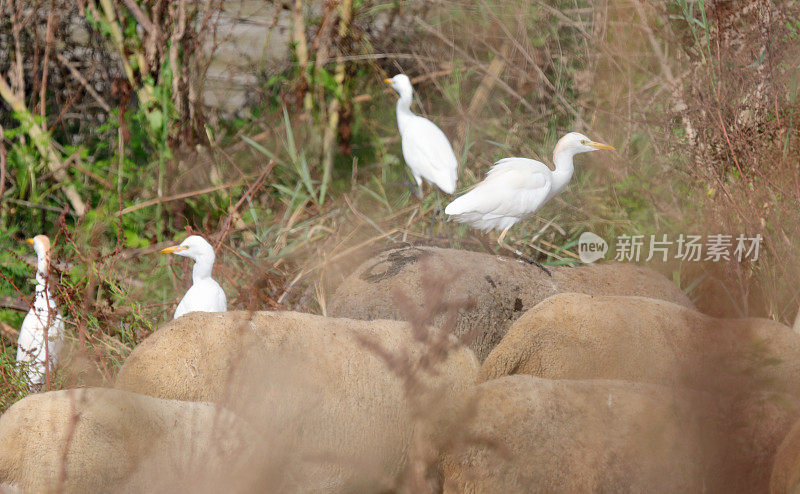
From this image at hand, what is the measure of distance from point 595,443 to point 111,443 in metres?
1.06

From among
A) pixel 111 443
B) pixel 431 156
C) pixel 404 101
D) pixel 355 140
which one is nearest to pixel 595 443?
pixel 111 443

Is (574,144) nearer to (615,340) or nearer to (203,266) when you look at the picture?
(615,340)

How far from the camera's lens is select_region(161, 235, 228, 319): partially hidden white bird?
3.19 metres

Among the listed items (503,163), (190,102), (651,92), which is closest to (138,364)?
(503,163)

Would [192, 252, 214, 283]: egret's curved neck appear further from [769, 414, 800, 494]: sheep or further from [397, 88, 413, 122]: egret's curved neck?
[769, 414, 800, 494]: sheep

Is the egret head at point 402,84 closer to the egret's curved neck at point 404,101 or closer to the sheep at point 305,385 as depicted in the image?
the egret's curved neck at point 404,101

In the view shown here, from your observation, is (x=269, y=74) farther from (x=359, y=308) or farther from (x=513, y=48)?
(x=359, y=308)

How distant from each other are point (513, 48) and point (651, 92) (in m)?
0.80

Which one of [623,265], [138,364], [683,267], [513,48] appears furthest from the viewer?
[513,48]

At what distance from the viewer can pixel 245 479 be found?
209 centimetres

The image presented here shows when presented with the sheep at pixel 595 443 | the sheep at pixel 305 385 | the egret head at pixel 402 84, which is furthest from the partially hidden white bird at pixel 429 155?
the sheep at pixel 595 443

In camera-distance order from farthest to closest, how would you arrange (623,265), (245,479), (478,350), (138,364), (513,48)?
(513,48)
(623,265)
(478,350)
(138,364)
(245,479)

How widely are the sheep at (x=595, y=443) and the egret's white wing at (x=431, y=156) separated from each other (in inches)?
71.7

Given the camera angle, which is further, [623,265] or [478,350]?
[623,265]
